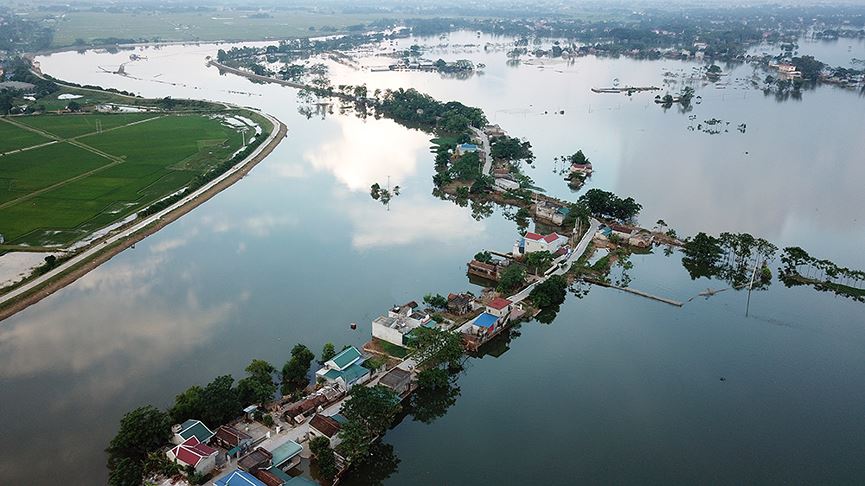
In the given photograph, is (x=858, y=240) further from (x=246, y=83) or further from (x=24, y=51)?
(x=24, y=51)

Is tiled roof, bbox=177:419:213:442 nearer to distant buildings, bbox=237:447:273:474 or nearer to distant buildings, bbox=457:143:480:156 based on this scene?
distant buildings, bbox=237:447:273:474

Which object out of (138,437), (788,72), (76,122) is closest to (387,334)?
(138,437)

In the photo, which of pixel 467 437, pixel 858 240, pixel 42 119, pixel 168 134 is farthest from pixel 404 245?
pixel 42 119

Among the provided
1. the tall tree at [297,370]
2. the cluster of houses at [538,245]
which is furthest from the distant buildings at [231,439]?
the cluster of houses at [538,245]

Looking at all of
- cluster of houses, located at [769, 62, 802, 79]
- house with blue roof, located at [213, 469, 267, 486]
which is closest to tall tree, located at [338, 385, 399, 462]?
house with blue roof, located at [213, 469, 267, 486]

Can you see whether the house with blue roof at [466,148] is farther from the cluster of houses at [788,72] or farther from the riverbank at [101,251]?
the cluster of houses at [788,72]

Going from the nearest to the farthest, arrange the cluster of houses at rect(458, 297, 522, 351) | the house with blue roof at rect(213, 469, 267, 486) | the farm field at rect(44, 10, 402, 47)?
the house with blue roof at rect(213, 469, 267, 486)
the cluster of houses at rect(458, 297, 522, 351)
the farm field at rect(44, 10, 402, 47)
